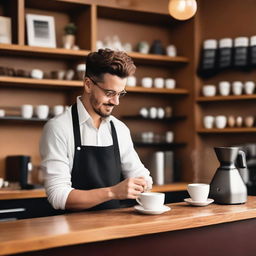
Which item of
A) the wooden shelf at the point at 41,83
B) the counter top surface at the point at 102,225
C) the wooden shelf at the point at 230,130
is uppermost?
the wooden shelf at the point at 41,83

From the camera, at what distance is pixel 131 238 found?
5.96 ft

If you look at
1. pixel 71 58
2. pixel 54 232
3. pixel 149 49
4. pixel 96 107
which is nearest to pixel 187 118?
pixel 149 49

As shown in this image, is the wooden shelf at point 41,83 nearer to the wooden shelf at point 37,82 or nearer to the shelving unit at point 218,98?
the wooden shelf at point 37,82

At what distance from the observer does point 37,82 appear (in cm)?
387

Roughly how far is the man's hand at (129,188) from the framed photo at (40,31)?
7.56ft

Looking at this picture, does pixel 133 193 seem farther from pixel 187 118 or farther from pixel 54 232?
pixel 187 118

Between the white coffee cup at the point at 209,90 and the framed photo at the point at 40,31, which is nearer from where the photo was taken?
the framed photo at the point at 40,31

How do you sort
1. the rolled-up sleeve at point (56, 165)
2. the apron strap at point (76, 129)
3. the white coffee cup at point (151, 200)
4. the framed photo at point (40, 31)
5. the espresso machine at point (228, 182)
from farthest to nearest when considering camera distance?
1. the framed photo at point (40, 31)
2. the apron strap at point (76, 129)
3. the espresso machine at point (228, 182)
4. the rolled-up sleeve at point (56, 165)
5. the white coffee cup at point (151, 200)

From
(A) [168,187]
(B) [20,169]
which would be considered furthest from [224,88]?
(B) [20,169]

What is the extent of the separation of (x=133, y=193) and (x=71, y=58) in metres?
2.46

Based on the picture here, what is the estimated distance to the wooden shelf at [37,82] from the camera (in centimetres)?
378

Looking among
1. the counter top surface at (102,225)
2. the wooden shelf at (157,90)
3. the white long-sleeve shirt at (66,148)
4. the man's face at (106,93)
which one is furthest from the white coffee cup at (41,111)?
the counter top surface at (102,225)

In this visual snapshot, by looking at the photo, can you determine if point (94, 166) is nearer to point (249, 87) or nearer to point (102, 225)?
point (102, 225)

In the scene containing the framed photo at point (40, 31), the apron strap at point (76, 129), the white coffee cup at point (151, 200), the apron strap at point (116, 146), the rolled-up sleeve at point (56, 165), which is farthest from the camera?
the framed photo at point (40, 31)
